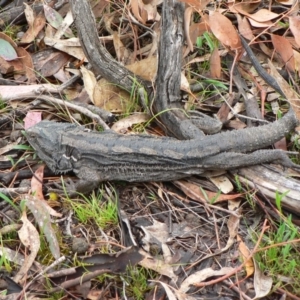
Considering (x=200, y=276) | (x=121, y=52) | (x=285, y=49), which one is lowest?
(x=200, y=276)

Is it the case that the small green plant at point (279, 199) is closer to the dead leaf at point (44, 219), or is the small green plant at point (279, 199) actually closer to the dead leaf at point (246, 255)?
the dead leaf at point (246, 255)

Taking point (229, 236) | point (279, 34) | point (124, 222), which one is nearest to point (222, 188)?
point (229, 236)

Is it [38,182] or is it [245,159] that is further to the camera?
[38,182]

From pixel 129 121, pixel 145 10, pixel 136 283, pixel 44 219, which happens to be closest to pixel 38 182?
pixel 44 219

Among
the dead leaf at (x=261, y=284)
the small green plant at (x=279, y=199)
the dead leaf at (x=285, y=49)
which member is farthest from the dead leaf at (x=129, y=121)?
the dead leaf at (x=261, y=284)

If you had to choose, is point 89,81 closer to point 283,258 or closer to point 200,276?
point 200,276

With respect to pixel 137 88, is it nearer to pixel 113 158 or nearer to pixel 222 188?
pixel 113 158

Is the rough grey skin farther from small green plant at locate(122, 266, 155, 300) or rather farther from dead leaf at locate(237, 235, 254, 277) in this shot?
small green plant at locate(122, 266, 155, 300)
